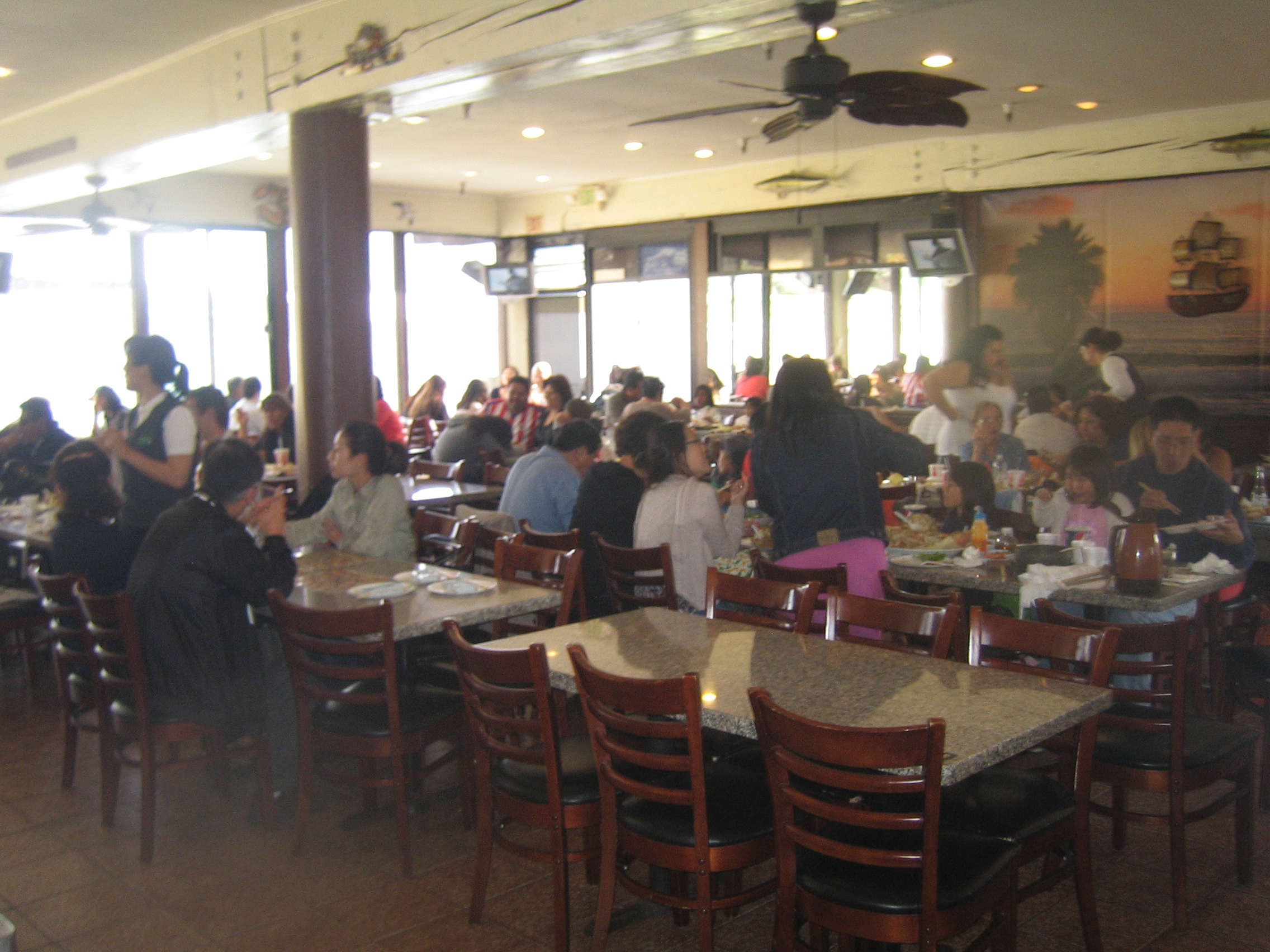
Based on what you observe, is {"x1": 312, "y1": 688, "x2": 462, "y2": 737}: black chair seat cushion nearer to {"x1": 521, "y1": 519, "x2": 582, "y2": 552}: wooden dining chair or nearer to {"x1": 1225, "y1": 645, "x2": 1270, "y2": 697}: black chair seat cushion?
{"x1": 521, "y1": 519, "x2": 582, "y2": 552}: wooden dining chair

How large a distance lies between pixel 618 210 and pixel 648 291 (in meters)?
1.05

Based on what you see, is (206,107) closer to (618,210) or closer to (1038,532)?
(1038,532)

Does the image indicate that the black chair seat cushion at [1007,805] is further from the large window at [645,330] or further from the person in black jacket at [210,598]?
the large window at [645,330]

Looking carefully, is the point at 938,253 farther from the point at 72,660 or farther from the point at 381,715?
the point at 72,660

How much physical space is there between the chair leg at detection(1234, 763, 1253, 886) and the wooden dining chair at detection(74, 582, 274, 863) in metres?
3.03

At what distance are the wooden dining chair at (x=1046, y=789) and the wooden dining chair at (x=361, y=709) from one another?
63.5 inches

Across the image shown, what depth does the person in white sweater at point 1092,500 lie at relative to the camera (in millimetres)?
4703

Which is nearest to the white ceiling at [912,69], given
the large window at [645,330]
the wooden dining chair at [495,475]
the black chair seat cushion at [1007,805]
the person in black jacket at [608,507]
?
the large window at [645,330]

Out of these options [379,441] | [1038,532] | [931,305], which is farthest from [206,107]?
[931,305]

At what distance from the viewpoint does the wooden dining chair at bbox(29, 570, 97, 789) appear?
3951 mm

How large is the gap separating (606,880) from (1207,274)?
914 centimetres

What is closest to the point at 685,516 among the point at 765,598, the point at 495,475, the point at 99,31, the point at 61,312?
the point at 765,598

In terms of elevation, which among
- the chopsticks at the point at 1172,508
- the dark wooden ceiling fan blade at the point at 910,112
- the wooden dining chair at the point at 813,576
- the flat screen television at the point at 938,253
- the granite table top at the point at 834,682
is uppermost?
the dark wooden ceiling fan blade at the point at 910,112

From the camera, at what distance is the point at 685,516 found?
174 inches
